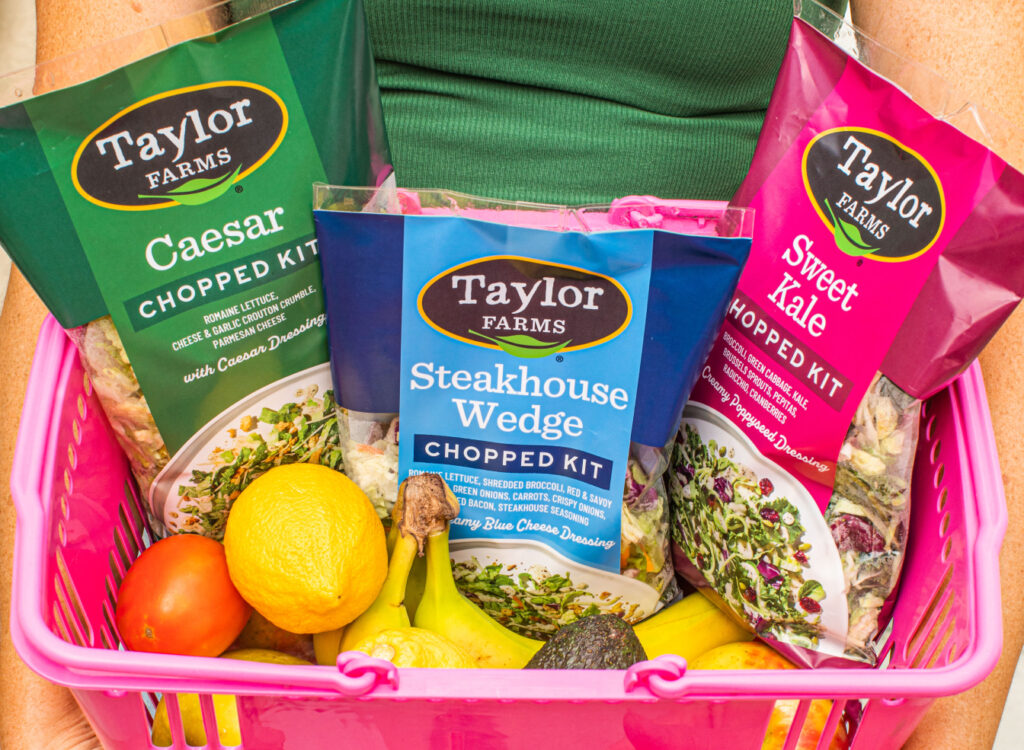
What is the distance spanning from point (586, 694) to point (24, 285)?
0.64 meters

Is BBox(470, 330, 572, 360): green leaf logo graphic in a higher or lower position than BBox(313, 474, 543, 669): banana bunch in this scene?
higher

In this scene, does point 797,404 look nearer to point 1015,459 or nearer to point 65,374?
point 1015,459

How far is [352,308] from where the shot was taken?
0.62 metres

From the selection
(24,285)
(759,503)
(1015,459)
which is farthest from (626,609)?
(24,285)

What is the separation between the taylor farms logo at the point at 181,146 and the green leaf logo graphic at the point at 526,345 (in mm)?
220

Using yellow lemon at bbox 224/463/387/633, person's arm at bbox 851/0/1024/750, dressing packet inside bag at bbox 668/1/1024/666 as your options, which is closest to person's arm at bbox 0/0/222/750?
yellow lemon at bbox 224/463/387/633

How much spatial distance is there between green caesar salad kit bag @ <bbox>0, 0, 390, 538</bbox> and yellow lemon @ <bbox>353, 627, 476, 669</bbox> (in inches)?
7.9

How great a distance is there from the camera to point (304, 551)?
59cm

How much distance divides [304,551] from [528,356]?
0.23 meters

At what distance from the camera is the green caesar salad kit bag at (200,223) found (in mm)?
541

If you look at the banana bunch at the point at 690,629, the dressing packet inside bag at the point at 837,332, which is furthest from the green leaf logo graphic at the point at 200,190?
the banana bunch at the point at 690,629

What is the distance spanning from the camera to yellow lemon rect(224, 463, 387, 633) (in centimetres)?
59

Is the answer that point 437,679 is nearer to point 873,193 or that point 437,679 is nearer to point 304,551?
point 304,551

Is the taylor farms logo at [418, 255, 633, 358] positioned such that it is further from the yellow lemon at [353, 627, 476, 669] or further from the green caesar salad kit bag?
the yellow lemon at [353, 627, 476, 669]
